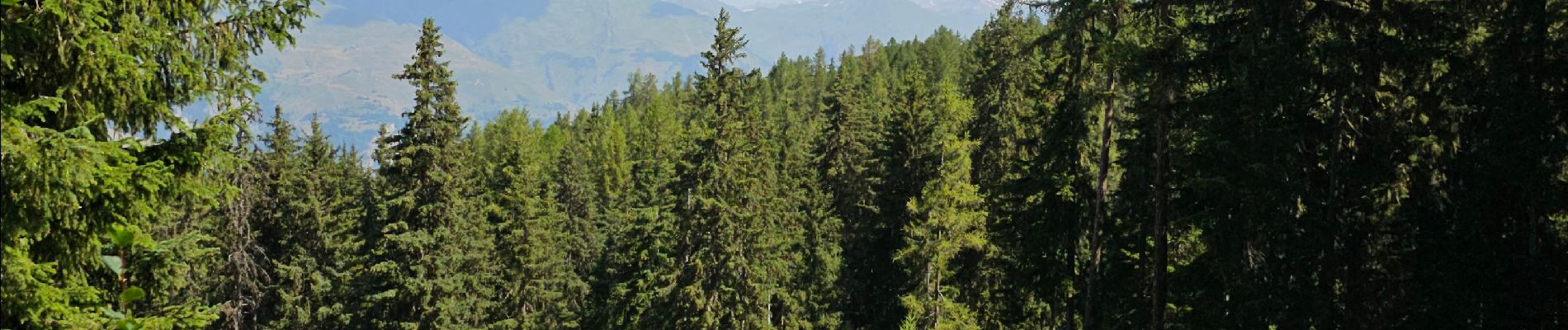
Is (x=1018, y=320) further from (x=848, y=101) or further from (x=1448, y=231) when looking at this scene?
(x=848, y=101)

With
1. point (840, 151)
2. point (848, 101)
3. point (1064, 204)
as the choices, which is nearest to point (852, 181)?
point (840, 151)

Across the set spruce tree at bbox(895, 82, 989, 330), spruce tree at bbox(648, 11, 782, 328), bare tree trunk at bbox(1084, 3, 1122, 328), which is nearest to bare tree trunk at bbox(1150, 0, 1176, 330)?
bare tree trunk at bbox(1084, 3, 1122, 328)

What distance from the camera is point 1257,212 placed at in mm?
11719

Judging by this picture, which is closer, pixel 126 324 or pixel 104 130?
pixel 126 324

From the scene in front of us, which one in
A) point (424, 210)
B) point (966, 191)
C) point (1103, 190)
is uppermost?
point (966, 191)

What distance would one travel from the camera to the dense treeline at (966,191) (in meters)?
7.07

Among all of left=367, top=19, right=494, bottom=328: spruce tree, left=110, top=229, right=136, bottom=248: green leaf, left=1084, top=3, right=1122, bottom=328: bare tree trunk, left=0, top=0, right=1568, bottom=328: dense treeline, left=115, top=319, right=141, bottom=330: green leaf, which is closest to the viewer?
left=110, top=229, right=136, bottom=248: green leaf

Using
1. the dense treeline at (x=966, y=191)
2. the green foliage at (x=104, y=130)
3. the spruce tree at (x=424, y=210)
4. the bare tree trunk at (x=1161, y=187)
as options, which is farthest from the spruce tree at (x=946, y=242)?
the green foliage at (x=104, y=130)

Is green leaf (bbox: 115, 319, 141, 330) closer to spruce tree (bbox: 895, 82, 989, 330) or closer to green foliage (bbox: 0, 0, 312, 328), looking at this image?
green foliage (bbox: 0, 0, 312, 328)

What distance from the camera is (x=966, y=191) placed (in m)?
27.3

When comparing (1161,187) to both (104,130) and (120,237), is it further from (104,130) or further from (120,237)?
(120,237)

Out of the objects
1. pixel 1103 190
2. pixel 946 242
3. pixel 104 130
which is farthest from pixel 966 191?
pixel 104 130

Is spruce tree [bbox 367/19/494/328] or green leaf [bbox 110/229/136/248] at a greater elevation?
spruce tree [bbox 367/19/494/328]

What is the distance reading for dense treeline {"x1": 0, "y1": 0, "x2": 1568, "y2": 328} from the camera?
23.2 feet
